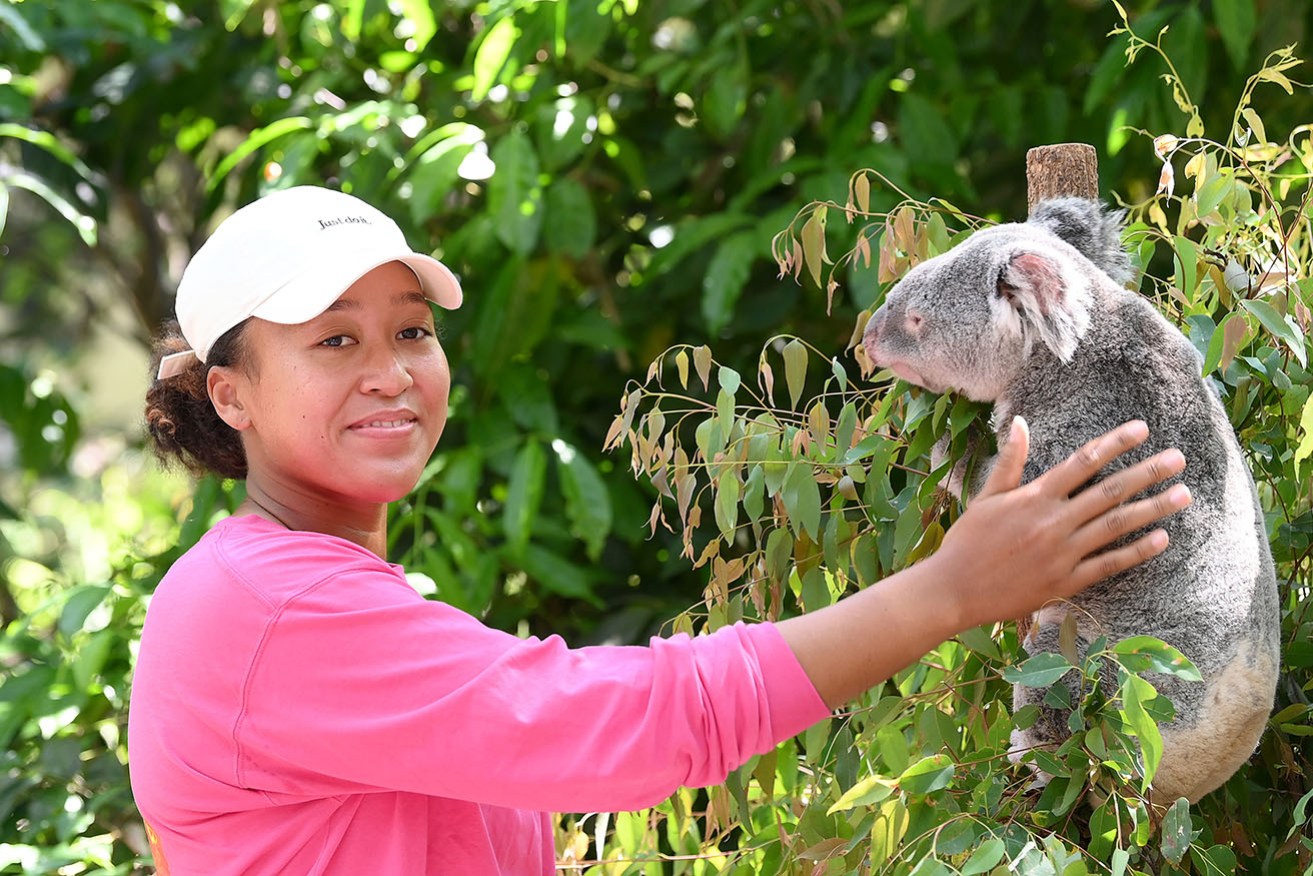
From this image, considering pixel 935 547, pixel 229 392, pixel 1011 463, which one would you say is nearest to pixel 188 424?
pixel 229 392

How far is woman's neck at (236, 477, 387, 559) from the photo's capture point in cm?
137

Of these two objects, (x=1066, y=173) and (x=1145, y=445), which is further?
(x=1066, y=173)

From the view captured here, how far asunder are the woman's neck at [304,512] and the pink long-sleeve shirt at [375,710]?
0.41ft

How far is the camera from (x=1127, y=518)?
1.05 m

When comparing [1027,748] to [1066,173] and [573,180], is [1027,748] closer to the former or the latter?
[1066,173]

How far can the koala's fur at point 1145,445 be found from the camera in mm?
1151

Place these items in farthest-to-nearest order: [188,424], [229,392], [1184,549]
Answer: [188,424]
[229,392]
[1184,549]

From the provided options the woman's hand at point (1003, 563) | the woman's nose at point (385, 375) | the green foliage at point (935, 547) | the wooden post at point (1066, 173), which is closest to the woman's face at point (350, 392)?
the woman's nose at point (385, 375)

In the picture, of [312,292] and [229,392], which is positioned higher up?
[312,292]

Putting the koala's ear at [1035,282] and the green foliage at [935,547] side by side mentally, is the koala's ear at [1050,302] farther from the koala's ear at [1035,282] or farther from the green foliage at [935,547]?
the green foliage at [935,547]

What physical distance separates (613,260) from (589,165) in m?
0.31

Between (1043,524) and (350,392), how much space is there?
2.05ft

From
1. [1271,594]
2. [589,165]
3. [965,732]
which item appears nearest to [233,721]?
[965,732]

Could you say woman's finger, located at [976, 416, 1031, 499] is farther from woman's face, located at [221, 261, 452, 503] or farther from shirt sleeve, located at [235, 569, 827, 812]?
woman's face, located at [221, 261, 452, 503]
